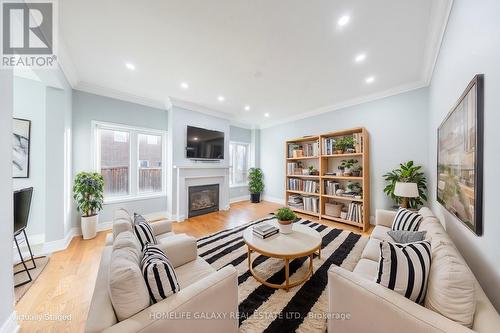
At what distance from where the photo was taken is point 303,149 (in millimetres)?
4301

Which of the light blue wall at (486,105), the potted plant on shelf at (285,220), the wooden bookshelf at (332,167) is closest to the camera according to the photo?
the light blue wall at (486,105)

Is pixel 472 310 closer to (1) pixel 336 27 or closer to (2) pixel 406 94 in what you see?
(1) pixel 336 27

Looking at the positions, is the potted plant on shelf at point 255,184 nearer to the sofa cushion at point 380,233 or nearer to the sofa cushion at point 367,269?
the sofa cushion at point 380,233

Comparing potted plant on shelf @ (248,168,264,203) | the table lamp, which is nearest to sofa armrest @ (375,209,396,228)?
the table lamp

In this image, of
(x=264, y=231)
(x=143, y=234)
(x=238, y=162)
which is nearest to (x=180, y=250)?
(x=143, y=234)

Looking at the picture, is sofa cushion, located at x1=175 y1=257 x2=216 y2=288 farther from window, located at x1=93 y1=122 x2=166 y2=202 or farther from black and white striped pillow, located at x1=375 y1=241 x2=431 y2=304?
window, located at x1=93 y1=122 x2=166 y2=202

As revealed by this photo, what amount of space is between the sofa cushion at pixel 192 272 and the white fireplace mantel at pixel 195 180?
250 centimetres

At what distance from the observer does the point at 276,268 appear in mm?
1979

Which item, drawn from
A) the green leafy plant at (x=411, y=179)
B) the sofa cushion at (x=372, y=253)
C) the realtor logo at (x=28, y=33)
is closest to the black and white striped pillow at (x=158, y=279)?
the sofa cushion at (x=372, y=253)

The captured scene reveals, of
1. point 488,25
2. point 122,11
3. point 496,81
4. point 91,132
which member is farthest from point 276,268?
point 91,132

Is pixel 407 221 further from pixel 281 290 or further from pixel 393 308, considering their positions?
pixel 281 290

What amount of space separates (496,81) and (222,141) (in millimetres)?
4232

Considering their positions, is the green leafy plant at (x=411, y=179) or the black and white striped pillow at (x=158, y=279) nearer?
the black and white striped pillow at (x=158, y=279)

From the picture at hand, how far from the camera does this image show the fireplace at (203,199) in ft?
13.4
